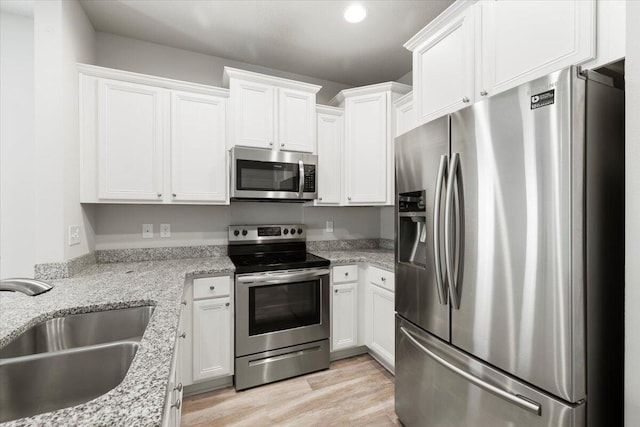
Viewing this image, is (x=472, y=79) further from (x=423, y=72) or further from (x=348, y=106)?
(x=348, y=106)

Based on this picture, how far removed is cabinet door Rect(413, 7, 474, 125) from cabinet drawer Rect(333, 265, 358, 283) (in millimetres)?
1280

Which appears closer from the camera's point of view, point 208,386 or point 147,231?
point 208,386

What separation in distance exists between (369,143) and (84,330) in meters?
2.34

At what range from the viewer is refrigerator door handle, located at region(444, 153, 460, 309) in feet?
4.25

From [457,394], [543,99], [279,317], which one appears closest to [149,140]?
[279,317]

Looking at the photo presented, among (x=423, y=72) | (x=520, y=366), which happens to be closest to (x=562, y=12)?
(x=423, y=72)

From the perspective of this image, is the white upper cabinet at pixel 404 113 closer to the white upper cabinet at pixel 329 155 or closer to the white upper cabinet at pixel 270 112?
the white upper cabinet at pixel 329 155

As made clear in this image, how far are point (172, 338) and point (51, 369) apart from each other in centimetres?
37

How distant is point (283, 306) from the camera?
2266 millimetres

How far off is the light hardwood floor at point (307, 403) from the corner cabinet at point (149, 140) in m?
1.46

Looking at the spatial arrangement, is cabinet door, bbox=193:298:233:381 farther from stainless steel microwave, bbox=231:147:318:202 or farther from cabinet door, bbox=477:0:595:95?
cabinet door, bbox=477:0:595:95

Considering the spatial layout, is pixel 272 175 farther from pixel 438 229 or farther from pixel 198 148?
pixel 438 229

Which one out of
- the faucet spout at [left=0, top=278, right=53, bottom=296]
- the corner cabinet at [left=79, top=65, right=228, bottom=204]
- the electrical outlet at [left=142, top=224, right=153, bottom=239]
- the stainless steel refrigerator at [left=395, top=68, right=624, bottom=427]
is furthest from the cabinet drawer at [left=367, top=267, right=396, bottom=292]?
the faucet spout at [left=0, top=278, right=53, bottom=296]

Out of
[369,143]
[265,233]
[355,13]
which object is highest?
[355,13]
